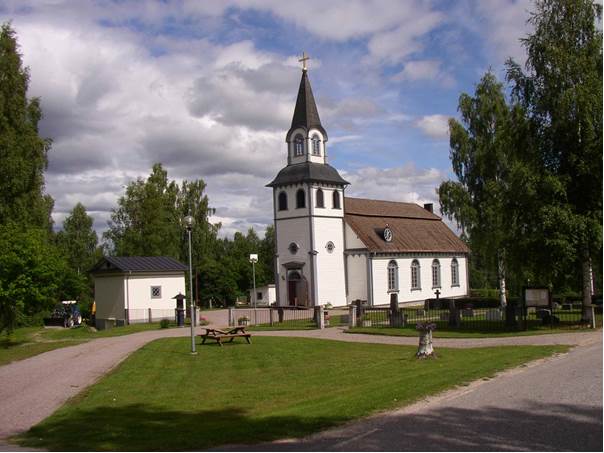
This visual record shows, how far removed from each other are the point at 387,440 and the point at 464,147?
103 feet

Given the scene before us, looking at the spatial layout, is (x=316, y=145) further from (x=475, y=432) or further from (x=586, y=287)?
(x=475, y=432)

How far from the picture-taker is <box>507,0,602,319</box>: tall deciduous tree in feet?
74.1

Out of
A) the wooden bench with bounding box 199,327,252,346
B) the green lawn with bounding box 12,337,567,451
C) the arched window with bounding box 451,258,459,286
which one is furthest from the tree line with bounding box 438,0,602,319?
the arched window with bounding box 451,258,459,286

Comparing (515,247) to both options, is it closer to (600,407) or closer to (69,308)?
(600,407)

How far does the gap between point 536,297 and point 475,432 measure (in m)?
18.6

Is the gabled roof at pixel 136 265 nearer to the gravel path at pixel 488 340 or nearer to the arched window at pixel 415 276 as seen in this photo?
the gravel path at pixel 488 340

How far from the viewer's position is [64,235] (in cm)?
7369

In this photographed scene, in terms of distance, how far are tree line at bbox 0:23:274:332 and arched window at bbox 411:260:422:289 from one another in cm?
1617

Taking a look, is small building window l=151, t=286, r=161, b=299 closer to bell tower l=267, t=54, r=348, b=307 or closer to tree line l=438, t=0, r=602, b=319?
bell tower l=267, t=54, r=348, b=307

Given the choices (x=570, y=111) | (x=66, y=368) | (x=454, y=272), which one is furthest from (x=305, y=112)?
(x=66, y=368)

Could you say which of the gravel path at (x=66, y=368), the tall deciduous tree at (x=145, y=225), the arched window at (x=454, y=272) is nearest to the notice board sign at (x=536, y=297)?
the gravel path at (x=66, y=368)

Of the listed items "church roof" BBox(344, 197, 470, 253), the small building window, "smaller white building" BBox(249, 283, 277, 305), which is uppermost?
"church roof" BBox(344, 197, 470, 253)

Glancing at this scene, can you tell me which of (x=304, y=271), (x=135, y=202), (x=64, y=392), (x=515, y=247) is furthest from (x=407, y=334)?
(x=135, y=202)

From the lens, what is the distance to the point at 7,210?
31703 mm
